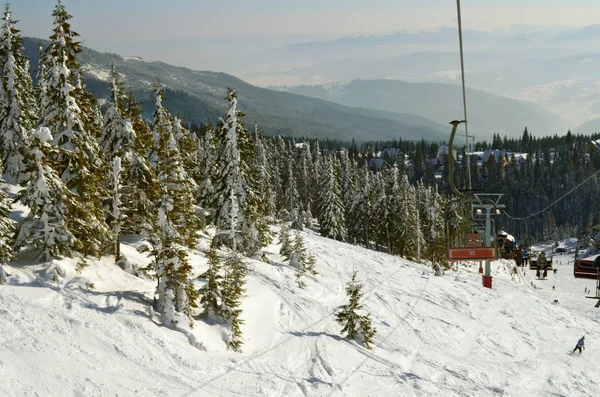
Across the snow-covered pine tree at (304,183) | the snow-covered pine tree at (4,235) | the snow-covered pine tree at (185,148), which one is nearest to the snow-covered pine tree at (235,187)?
the snow-covered pine tree at (185,148)

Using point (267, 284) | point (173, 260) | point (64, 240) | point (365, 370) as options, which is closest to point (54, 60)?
point (64, 240)

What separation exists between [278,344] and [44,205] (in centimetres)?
1144

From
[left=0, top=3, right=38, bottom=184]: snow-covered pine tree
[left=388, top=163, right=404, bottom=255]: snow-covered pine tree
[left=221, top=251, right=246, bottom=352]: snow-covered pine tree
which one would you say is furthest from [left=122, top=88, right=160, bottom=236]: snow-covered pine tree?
A: [left=388, top=163, right=404, bottom=255]: snow-covered pine tree

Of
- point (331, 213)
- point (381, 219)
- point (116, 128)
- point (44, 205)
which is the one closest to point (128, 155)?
point (116, 128)

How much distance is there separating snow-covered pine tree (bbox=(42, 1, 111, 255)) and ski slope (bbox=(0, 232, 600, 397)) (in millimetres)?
1822

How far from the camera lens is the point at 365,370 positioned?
816 inches

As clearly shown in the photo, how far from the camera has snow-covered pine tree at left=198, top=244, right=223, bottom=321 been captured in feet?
61.9

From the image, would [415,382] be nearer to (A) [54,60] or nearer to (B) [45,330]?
(B) [45,330]

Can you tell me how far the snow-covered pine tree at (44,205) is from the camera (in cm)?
1795

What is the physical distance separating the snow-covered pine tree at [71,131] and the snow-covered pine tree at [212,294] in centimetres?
534

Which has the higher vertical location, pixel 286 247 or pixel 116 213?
pixel 116 213

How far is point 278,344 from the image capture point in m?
21.0

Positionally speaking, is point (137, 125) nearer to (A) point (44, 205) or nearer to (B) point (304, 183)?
(A) point (44, 205)

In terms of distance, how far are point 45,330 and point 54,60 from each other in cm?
1237
